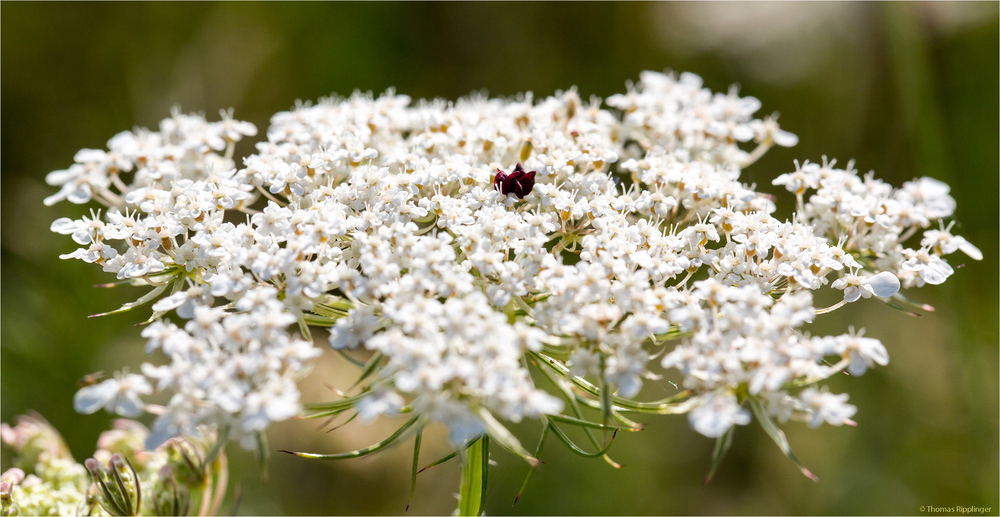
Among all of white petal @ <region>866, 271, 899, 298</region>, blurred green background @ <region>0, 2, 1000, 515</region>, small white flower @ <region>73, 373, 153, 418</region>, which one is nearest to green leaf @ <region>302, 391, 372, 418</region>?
small white flower @ <region>73, 373, 153, 418</region>

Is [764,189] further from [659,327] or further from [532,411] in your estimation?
[532,411]

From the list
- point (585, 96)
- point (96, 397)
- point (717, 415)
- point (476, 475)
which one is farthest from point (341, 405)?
point (585, 96)

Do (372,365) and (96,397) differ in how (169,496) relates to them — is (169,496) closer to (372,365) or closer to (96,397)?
(96,397)

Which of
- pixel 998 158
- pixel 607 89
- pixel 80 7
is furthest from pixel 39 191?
pixel 998 158

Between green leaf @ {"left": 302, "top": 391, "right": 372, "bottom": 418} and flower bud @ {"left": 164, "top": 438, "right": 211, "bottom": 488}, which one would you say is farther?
flower bud @ {"left": 164, "top": 438, "right": 211, "bottom": 488}

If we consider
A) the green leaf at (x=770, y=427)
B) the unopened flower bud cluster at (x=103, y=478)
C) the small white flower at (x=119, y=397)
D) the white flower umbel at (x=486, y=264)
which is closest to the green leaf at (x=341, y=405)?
the white flower umbel at (x=486, y=264)

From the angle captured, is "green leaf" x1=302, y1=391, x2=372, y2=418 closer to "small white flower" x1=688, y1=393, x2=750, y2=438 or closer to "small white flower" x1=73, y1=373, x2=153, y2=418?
"small white flower" x1=73, y1=373, x2=153, y2=418

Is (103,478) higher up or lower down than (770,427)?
lower down

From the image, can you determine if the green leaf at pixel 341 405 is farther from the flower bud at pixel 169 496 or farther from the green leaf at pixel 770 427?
the green leaf at pixel 770 427
